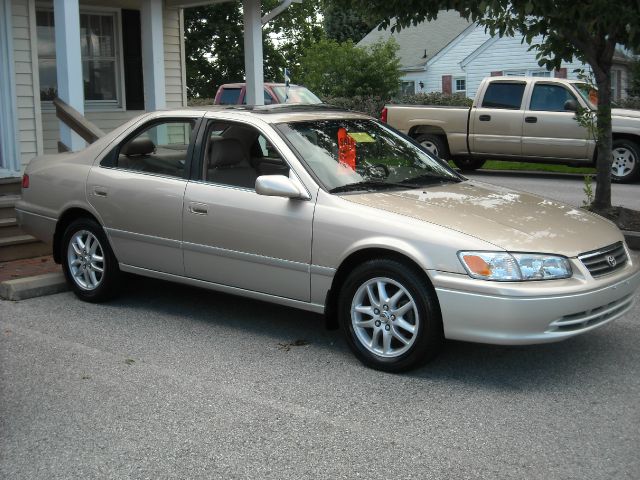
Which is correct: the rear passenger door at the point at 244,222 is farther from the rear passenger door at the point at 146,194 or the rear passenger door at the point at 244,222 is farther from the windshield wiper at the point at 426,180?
the windshield wiper at the point at 426,180

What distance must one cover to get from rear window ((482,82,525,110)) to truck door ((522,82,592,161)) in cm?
30

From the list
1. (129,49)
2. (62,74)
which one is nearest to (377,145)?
(62,74)

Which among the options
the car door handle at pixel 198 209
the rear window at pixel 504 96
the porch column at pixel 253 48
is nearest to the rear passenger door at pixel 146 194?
the car door handle at pixel 198 209

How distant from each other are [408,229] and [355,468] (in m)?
1.71

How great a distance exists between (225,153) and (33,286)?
2207 mm

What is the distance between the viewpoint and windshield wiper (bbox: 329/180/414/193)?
5.87 m

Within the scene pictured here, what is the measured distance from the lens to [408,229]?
532 cm

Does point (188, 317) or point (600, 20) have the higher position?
point (600, 20)

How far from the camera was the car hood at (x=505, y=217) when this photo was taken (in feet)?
17.1

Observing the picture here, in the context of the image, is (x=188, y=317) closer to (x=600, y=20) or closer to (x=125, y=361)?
(x=125, y=361)

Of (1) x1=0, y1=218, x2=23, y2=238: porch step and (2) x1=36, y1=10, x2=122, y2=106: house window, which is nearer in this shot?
(1) x1=0, y1=218, x2=23, y2=238: porch step

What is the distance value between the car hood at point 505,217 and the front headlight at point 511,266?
55 mm

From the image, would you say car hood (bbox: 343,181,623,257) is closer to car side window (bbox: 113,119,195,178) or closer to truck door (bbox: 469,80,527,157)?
car side window (bbox: 113,119,195,178)

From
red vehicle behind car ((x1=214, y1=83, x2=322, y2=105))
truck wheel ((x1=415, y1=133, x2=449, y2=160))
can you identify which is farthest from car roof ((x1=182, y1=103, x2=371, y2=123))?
red vehicle behind car ((x1=214, y1=83, x2=322, y2=105))
